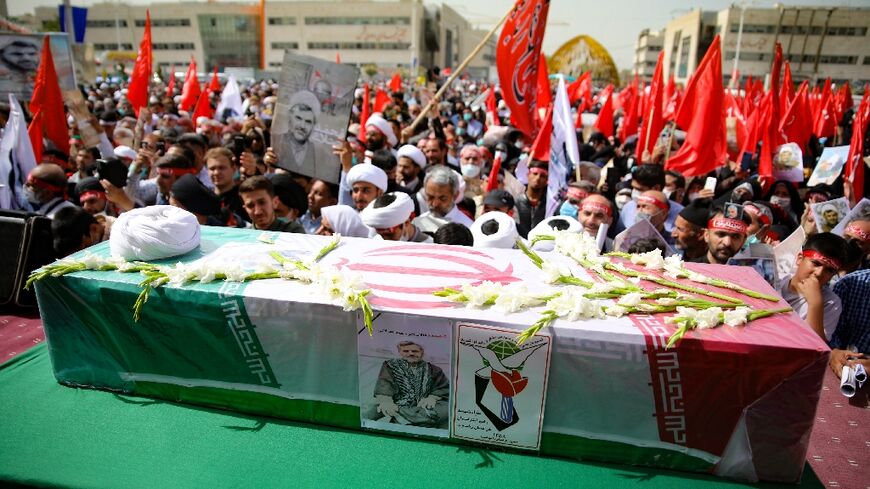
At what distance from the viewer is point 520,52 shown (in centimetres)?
598

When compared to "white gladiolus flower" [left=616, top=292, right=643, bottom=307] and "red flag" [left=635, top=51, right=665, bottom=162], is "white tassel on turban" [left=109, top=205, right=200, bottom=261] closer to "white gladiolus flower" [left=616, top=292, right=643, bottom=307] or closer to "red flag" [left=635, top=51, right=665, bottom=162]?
"white gladiolus flower" [left=616, top=292, right=643, bottom=307]

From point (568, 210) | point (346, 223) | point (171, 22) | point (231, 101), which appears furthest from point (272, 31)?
point (346, 223)

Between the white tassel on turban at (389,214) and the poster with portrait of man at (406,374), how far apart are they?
1511 millimetres

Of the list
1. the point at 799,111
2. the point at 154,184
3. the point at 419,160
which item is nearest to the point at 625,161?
the point at 799,111

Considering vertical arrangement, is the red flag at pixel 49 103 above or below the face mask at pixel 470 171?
above

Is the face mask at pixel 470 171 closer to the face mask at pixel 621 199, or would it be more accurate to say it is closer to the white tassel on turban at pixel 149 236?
the face mask at pixel 621 199

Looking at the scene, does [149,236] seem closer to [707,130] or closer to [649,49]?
[707,130]

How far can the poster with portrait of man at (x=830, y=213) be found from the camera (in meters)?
4.00

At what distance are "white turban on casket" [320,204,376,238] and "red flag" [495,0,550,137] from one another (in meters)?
3.39

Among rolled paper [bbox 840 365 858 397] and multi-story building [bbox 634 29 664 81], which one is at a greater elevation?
multi-story building [bbox 634 29 664 81]

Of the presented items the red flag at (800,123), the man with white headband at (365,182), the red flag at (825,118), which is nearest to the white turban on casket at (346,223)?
the man with white headband at (365,182)

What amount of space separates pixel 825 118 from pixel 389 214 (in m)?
13.4

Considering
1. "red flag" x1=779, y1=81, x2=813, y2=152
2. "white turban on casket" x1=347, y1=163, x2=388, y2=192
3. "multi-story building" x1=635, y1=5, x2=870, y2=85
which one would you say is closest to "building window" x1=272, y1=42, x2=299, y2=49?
"multi-story building" x1=635, y1=5, x2=870, y2=85

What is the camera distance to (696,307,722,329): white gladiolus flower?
1588 millimetres
